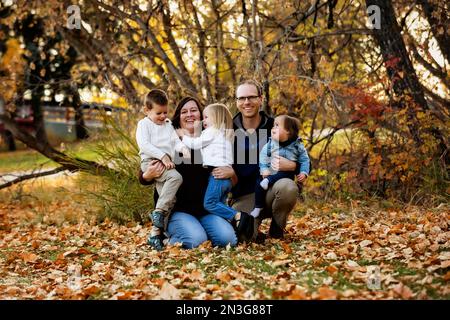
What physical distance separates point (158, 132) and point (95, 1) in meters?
4.63

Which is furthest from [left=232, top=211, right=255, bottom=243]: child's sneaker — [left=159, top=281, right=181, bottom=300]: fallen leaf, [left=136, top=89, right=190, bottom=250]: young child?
[left=159, top=281, right=181, bottom=300]: fallen leaf

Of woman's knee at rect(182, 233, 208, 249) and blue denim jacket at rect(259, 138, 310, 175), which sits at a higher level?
blue denim jacket at rect(259, 138, 310, 175)

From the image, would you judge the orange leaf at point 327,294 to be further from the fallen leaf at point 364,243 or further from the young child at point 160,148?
the young child at point 160,148

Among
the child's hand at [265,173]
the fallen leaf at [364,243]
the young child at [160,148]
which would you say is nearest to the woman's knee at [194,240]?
the young child at [160,148]

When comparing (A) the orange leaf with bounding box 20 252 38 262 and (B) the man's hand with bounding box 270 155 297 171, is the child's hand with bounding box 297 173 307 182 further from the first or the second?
(A) the orange leaf with bounding box 20 252 38 262

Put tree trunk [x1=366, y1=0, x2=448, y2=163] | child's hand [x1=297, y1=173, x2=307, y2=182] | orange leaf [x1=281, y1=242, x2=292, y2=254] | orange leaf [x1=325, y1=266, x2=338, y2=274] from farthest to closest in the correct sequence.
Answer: tree trunk [x1=366, y1=0, x2=448, y2=163] → child's hand [x1=297, y1=173, x2=307, y2=182] → orange leaf [x1=281, y1=242, x2=292, y2=254] → orange leaf [x1=325, y1=266, x2=338, y2=274]

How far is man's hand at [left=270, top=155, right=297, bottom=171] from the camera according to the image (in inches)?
230

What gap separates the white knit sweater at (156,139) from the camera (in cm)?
597

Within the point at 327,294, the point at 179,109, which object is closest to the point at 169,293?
the point at 327,294

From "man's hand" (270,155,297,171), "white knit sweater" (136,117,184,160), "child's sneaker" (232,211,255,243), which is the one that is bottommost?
"child's sneaker" (232,211,255,243)

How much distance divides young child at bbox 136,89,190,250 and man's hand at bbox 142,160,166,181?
3 cm

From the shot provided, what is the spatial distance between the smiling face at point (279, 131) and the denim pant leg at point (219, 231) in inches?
34.3

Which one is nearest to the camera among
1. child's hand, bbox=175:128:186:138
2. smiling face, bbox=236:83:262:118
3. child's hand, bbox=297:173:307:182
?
child's hand, bbox=297:173:307:182

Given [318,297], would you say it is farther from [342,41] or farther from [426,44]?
[342,41]
